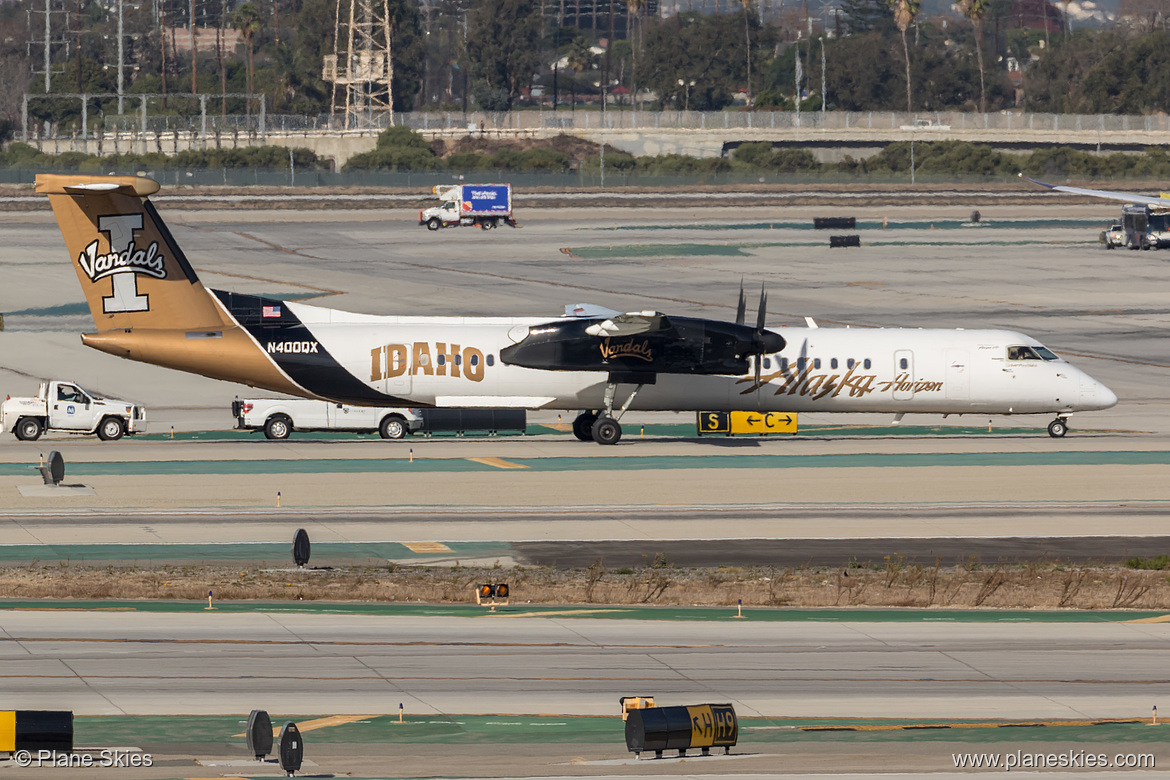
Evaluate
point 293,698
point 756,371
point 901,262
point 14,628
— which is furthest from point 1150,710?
point 901,262

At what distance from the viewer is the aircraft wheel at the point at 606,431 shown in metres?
43.5

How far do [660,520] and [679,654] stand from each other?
36.5 ft

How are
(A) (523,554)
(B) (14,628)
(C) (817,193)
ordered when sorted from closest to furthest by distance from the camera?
(B) (14,628)
(A) (523,554)
(C) (817,193)

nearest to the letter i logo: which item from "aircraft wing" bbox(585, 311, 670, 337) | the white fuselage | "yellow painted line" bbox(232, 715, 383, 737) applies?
the white fuselage

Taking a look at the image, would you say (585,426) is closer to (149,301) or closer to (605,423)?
(605,423)

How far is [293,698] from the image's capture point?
2069cm

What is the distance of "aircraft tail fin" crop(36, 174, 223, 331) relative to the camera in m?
40.5

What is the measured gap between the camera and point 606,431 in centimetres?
4359

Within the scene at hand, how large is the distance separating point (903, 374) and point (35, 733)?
31.1 meters

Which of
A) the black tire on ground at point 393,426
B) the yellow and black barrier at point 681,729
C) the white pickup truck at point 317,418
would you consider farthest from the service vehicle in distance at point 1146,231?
the yellow and black barrier at point 681,729

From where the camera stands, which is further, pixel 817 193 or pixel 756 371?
pixel 817 193

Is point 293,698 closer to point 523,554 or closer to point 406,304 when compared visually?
point 523,554

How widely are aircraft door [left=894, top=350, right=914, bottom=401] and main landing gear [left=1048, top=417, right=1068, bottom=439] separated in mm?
5110

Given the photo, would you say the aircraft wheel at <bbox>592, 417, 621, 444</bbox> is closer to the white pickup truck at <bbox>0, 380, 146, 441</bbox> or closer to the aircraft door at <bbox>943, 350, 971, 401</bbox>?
the aircraft door at <bbox>943, 350, 971, 401</bbox>
